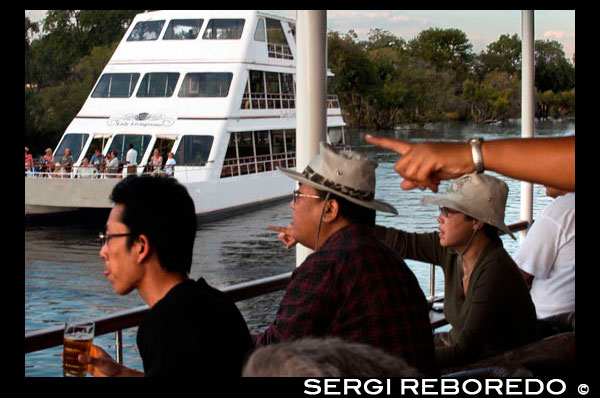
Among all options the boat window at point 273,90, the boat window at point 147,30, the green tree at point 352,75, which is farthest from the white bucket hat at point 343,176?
the green tree at point 352,75

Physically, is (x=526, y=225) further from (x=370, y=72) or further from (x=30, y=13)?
(x=30, y=13)

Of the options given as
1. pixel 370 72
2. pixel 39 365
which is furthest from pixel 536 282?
pixel 370 72

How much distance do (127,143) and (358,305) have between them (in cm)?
2018

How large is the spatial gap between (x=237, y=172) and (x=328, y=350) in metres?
19.3

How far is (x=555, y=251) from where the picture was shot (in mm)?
2432

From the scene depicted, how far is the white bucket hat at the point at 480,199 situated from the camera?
223cm

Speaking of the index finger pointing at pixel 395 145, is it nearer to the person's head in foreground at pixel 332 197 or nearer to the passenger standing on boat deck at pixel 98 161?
the person's head in foreground at pixel 332 197

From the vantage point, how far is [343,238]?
1.76 metres

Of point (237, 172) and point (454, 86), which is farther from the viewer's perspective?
point (454, 86)

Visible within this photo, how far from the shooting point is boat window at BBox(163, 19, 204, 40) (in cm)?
2272

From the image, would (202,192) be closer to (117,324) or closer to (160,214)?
(117,324)

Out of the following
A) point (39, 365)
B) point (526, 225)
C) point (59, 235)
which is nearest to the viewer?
point (526, 225)

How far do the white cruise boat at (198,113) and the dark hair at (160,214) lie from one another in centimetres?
1720

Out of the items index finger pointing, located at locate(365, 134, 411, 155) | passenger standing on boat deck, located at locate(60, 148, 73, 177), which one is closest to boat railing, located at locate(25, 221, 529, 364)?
index finger pointing, located at locate(365, 134, 411, 155)
